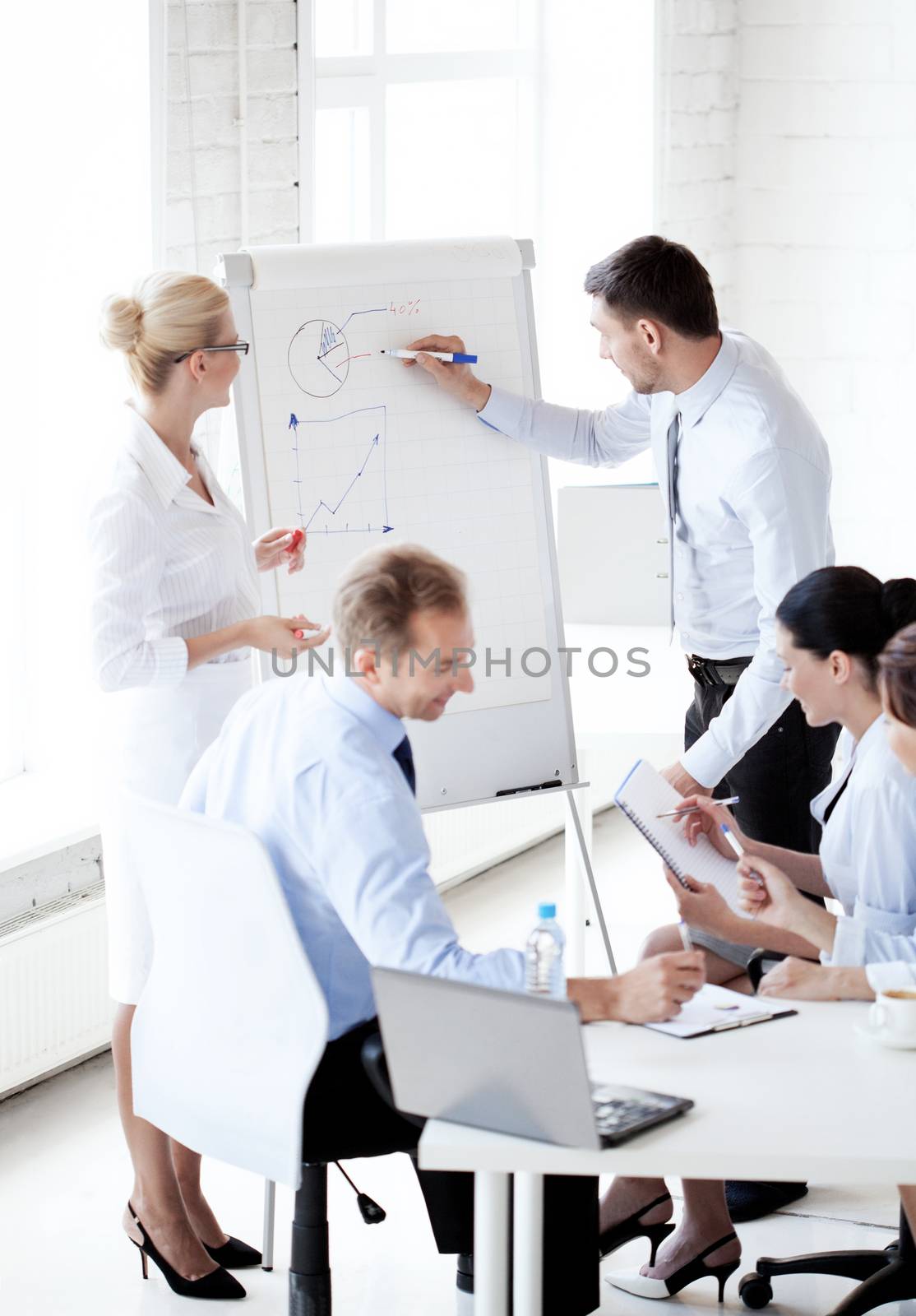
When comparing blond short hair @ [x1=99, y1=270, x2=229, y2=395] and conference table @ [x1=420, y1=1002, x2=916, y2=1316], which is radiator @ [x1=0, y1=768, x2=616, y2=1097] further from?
conference table @ [x1=420, y1=1002, x2=916, y2=1316]

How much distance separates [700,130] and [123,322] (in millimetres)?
2914

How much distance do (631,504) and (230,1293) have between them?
2.12 meters

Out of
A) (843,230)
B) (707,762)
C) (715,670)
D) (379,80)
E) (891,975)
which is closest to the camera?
(891,975)

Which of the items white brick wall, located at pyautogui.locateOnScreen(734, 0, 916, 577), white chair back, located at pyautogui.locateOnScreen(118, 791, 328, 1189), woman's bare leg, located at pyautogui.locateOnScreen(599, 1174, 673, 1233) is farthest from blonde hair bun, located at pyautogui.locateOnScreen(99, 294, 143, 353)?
white brick wall, located at pyautogui.locateOnScreen(734, 0, 916, 577)

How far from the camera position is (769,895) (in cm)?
205

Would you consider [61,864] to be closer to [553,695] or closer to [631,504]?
[553,695]

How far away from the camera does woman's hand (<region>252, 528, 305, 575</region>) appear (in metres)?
2.54

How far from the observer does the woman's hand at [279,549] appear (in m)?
2.54

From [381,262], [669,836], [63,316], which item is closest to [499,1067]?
[669,836]

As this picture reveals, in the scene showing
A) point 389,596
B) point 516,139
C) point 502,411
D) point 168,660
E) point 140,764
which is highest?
point 516,139

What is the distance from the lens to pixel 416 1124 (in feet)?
5.81

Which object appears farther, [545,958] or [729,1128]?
[545,958]

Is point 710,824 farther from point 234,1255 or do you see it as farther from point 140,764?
point 234,1255

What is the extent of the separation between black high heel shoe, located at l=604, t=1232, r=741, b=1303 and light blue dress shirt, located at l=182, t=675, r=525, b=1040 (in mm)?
825
